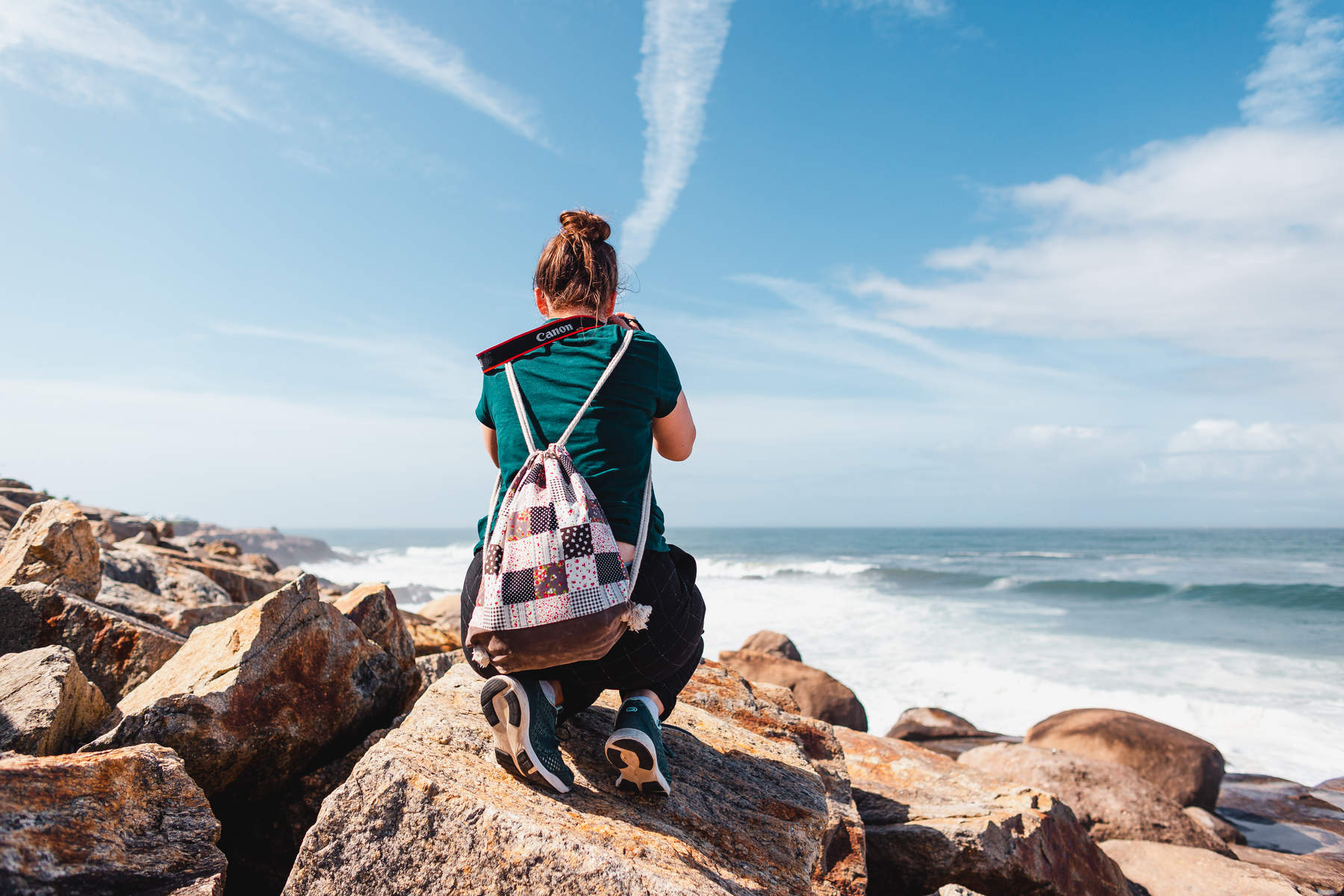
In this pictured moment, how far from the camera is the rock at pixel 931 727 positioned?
10.3m

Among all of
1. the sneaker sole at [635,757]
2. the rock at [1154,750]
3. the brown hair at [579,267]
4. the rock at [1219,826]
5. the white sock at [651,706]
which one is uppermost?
the brown hair at [579,267]

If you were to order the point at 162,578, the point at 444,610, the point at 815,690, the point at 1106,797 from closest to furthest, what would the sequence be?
the point at 1106,797 → the point at 162,578 → the point at 815,690 → the point at 444,610

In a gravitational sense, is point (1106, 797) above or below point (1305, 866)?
above

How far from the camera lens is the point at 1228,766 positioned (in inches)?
388

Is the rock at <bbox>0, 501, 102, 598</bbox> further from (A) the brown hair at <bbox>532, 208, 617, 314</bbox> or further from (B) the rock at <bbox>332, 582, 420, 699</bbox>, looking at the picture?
(A) the brown hair at <bbox>532, 208, 617, 314</bbox>

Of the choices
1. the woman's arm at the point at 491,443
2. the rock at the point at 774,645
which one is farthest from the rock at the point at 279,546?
the woman's arm at the point at 491,443

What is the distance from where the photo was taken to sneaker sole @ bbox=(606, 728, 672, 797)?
238 centimetres

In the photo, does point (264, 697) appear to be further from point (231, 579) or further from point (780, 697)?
point (231, 579)

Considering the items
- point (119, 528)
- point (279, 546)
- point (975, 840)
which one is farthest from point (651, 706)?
point (279, 546)

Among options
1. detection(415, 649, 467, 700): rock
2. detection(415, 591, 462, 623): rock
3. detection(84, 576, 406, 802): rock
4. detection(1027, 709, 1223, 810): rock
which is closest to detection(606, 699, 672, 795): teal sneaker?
Answer: detection(84, 576, 406, 802): rock

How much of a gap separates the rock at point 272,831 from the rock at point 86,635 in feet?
4.07

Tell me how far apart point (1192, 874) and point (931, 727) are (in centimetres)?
579

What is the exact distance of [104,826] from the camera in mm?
1972

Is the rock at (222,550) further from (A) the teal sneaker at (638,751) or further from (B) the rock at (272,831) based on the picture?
(A) the teal sneaker at (638,751)
